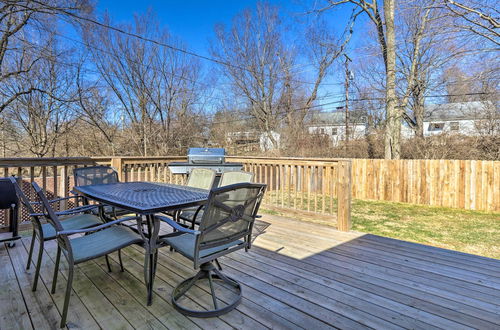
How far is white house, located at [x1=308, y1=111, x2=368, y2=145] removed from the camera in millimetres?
11327

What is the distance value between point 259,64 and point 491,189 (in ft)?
31.6

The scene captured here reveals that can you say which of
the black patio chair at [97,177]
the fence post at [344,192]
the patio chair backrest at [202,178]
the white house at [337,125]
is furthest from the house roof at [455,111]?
the black patio chair at [97,177]

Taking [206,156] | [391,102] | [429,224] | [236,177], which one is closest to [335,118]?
[391,102]

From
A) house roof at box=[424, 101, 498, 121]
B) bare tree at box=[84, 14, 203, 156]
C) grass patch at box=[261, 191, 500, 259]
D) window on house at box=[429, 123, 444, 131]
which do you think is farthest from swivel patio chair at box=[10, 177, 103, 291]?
window on house at box=[429, 123, 444, 131]

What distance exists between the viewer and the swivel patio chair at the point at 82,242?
166cm

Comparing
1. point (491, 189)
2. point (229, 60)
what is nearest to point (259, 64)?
point (229, 60)

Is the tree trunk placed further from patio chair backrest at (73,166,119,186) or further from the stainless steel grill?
patio chair backrest at (73,166,119,186)

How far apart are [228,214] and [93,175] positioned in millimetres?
2535

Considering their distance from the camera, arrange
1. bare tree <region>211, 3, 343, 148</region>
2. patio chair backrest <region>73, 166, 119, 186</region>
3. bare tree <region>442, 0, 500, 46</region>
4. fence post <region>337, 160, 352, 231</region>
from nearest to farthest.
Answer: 1. patio chair backrest <region>73, 166, 119, 186</region>
2. fence post <region>337, 160, 352, 231</region>
3. bare tree <region>442, 0, 500, 46</region>
4. bare tree <region>211, 3, 343, 148</region>

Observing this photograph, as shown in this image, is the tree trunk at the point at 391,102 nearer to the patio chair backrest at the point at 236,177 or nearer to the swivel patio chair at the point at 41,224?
the patio chair backrest at the point at 236,177

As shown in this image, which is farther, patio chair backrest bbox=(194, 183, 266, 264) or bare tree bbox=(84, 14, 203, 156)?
bare tree bbox=(84, 14, 203, 156)

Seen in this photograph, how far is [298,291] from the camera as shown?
207cm

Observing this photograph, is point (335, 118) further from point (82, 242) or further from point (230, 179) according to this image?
point (82, 242)

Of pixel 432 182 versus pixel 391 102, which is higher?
pixel 391 102
